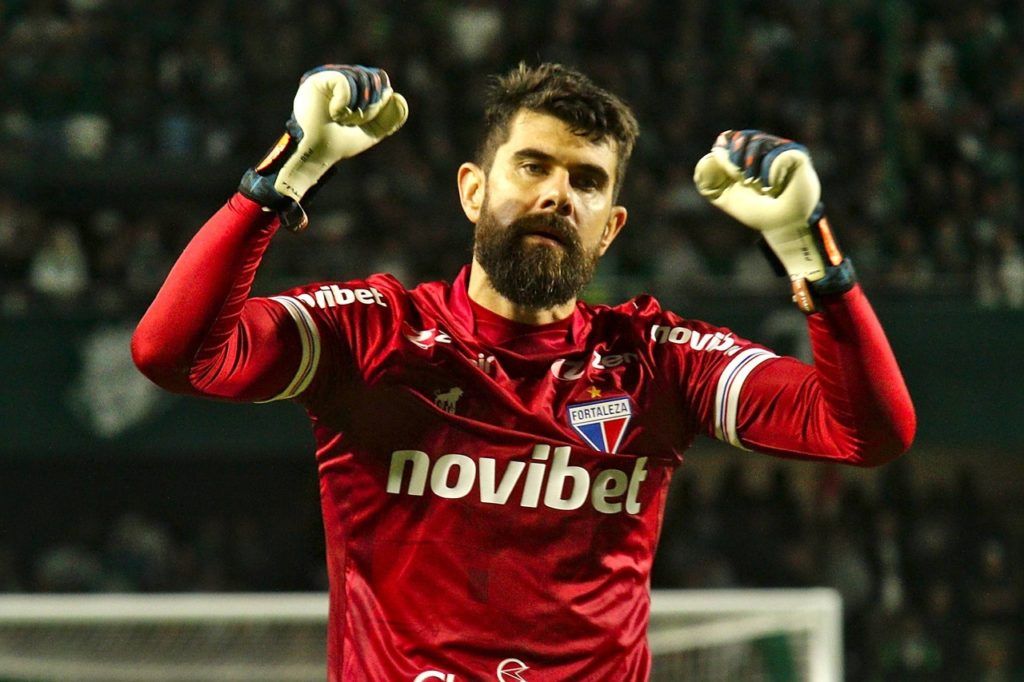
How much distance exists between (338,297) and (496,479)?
475 mm

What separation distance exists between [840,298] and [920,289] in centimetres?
784

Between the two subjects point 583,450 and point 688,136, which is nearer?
point 583,450

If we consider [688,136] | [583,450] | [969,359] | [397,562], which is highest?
[688,136]

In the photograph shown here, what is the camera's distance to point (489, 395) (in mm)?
2801

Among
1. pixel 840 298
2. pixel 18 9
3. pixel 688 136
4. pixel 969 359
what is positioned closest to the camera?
pixel 840 298

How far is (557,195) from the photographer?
2822 mm

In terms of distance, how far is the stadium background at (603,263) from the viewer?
993 cm

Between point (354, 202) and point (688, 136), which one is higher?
point (688, 136)

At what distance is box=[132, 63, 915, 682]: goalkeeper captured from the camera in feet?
8.36

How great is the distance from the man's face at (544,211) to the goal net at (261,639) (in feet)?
6.22

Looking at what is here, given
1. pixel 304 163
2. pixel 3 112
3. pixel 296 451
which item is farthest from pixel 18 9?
pixel 304 163

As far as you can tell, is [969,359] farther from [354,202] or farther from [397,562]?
[397,562]

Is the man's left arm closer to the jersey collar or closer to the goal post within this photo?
the jersey collar

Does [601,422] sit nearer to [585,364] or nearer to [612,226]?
[585,364]
